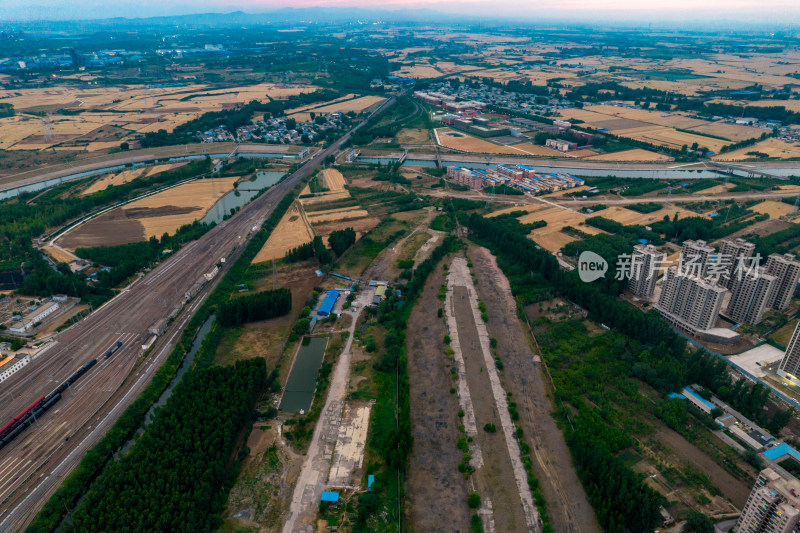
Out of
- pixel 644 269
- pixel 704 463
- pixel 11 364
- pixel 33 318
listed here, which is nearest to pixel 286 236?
pixel 33 318

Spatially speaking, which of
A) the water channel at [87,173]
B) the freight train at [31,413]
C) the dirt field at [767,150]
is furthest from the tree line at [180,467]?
the dirt field at [767,150]

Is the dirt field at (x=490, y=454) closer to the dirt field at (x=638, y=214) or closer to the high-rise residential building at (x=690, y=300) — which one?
the high-rise residential building at (x=690, y=300)

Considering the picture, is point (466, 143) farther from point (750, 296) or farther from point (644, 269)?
point (750, 296)

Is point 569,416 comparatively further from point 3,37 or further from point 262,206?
point 3,37

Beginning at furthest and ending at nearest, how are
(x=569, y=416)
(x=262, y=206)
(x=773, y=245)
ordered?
(x=262, y=206), (x=773, y=245), (x=569, y=416)

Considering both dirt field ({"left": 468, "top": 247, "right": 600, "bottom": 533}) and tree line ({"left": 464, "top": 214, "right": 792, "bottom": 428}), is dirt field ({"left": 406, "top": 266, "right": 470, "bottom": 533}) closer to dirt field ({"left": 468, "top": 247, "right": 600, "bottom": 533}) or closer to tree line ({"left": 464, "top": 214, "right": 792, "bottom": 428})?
dirt field ({"left": 468, "top": 247, "right": 600, "bottom": 533})

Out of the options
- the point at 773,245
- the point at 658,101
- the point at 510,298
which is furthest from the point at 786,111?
the point at 510,298
